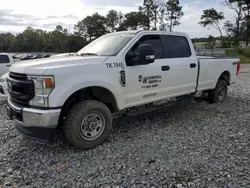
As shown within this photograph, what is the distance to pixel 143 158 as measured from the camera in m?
3.74

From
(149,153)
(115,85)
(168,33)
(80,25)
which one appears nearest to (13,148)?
(115,85)

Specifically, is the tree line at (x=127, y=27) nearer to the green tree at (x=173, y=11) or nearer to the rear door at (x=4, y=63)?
the green tree at (x=173, y=11)

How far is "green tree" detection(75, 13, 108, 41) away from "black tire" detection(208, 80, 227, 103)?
192 ft

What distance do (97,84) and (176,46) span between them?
243cm

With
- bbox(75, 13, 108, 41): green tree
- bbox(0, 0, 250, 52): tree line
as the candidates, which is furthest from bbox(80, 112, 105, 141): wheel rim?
bbox(75, 13, 108, 41): green tree

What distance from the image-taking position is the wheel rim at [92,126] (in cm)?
398

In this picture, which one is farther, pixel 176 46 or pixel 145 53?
pixel 176 46

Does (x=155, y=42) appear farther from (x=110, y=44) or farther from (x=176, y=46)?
(x=110, y=44)

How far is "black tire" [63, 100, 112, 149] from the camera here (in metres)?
3.82

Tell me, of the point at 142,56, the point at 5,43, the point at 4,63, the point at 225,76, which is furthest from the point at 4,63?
the point at 5,43

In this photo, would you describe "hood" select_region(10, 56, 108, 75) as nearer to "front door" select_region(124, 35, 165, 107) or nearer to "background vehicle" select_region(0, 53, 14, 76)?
"front door" select_region(124, 35, 165, 107)

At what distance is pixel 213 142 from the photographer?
14.2 ft

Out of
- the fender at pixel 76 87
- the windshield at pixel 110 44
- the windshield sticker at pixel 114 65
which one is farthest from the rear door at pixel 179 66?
the fender at pixel 76 87

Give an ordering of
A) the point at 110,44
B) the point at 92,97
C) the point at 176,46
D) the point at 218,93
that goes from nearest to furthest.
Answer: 1. the point at 92,97
2. the point at 110,44
3. the point at 176,46
4. the point at 218,93
